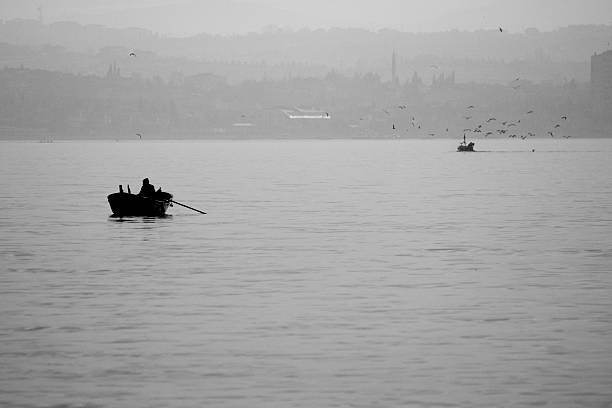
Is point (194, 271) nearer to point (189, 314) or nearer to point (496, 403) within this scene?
point (189, 314)

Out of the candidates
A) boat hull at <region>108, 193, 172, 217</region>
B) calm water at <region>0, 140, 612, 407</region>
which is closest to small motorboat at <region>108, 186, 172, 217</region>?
boat hull at <region>108, 193, 172, 217</region>

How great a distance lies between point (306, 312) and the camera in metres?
33.8

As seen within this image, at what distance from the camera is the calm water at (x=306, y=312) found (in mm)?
24172

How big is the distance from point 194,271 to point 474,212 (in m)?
39.2

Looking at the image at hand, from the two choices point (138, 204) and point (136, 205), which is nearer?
point (138, 204)

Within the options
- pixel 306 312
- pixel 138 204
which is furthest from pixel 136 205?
pixel 306 312

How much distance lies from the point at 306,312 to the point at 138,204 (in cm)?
3714

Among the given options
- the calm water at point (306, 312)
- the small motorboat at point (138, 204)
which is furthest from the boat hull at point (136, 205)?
the calm water at point (306, 312)

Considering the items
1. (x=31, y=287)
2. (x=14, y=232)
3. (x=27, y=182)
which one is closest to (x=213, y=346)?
(x=31, y=287)

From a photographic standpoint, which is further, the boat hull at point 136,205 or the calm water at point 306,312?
the boat hull at point 136,205

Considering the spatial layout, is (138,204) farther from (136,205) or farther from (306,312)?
(306,312)

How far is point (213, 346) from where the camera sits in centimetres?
2855

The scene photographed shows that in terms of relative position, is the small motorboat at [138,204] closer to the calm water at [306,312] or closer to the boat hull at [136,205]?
the boat hull at [136,205]

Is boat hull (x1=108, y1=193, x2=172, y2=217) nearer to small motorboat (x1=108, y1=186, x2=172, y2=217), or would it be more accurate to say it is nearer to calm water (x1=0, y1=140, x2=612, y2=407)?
small motorboat (x1=108, y1=186, x2=172, y2=217)
